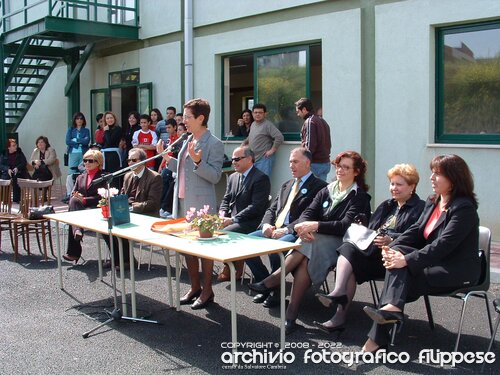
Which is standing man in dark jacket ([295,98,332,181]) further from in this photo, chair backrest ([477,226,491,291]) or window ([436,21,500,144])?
chair backrest ([477,226,491,291])

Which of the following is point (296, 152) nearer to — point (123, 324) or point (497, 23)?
point (123, 324)

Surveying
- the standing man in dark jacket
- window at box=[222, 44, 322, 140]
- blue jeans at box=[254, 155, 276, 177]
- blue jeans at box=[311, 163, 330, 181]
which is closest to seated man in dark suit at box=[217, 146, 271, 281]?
the standing man in dark jacket

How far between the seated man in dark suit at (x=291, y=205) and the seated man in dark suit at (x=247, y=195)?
0.90ft

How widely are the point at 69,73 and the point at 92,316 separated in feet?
36.9

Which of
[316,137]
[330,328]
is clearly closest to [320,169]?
[316,137]

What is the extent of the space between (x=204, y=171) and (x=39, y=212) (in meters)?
3.16

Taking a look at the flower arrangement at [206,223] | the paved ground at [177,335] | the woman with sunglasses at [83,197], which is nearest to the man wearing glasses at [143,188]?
the woman with sunglasses at [83,197]

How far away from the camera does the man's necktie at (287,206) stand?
19.1 ft

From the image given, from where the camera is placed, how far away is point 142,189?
7160 mm

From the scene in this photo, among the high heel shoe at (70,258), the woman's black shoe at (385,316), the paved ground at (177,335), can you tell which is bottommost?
the paved ground at (177,335)

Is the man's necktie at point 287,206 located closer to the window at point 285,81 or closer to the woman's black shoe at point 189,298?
the woman's black shoe at point 189,298

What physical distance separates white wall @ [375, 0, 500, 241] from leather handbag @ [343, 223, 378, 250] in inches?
152

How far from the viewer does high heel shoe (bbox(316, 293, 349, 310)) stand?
4633 millimetres

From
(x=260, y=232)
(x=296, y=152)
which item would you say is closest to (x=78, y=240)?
(x=260, y=232)
